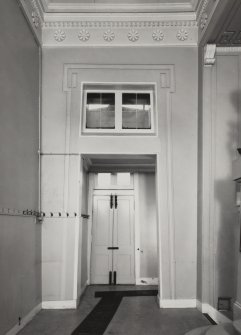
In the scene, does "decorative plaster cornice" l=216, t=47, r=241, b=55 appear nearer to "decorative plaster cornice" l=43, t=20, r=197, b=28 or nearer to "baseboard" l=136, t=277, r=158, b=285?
"decorative plaster cornice" l=43, t=20, r=197, b=28

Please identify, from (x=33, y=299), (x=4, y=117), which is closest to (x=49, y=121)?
(x=4, y=117)

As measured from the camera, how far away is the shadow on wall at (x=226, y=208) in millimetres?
5402

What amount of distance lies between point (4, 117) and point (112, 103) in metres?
2.51

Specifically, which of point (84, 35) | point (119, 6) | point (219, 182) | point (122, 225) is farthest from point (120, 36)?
point (122, 225)

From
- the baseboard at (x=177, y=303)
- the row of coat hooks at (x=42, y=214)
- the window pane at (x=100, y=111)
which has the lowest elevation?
the baseboard at (x=177, y=303)

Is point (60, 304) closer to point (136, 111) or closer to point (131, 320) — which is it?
point (131, 320)

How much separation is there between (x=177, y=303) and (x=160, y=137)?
8.50 feet

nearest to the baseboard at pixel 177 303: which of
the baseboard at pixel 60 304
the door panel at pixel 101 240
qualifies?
the baseboard at pixel 60 304

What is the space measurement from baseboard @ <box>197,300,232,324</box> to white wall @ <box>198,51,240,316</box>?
7cm

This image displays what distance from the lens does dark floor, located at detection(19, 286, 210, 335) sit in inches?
179

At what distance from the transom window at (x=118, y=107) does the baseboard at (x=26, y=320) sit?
9.31 ft

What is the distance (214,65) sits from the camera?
5730 mm

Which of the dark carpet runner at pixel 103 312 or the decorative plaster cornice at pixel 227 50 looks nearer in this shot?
the dark carpet runner at pixel 103 312

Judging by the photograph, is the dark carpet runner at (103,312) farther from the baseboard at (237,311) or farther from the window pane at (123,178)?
the window pane at (123,178)
